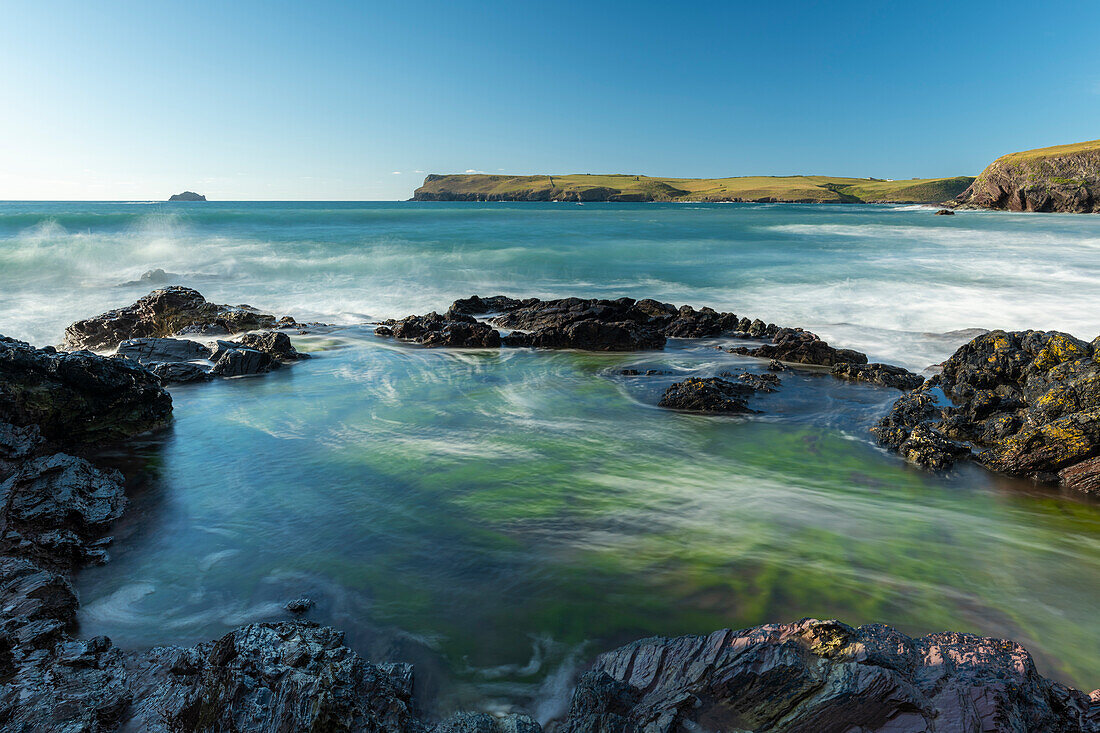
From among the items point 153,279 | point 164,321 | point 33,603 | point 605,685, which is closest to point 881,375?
point 605,685

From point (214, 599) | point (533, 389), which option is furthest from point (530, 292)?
point (214, 599)

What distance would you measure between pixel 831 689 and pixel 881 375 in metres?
9.74

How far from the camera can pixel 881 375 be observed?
11375mm

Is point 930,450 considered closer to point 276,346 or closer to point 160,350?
point 276,346

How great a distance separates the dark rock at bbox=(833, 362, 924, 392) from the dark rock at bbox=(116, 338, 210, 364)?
1443 centimetres

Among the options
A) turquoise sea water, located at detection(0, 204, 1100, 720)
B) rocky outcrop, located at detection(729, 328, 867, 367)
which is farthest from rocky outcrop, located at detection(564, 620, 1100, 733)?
rocky outcrop, located at detection(729, 328, 867, 367)

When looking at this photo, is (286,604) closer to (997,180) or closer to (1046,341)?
(1046,341)

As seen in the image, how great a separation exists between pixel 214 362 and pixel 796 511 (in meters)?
12.3

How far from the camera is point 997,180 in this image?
95.1 meters

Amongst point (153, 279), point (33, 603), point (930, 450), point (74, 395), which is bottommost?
point (33, 603)

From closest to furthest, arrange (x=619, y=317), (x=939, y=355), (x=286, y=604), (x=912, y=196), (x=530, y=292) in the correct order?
(x=286, y=604) < (x=939, y=355) < (x=619, y=317) < (x=530, y=292) < (x=912, y=196)

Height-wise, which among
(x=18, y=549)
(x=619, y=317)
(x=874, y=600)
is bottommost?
(x=874, y=600)

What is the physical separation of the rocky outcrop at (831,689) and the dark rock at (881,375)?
→ 8.54 metres

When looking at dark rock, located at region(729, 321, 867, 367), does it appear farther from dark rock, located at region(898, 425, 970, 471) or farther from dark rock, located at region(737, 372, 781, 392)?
dark rock, located at region(898, 425, 970, 471)
